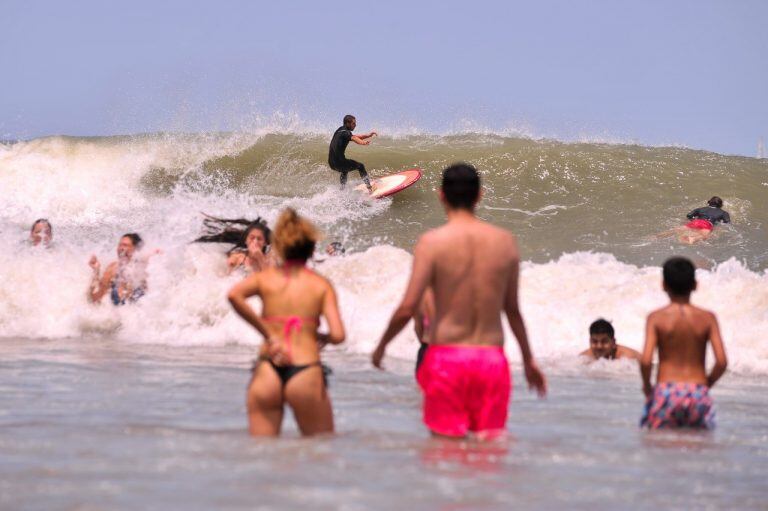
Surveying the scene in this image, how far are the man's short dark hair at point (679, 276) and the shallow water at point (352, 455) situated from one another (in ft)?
2.53

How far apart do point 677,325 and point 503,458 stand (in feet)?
4.64

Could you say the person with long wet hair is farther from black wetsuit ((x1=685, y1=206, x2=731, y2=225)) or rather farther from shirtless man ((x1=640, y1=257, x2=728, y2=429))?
black wetsuit ((x1=685, y1=206, x2=731, y2=225))

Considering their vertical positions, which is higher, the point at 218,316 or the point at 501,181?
the point at 501,181

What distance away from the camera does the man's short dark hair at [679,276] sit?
20.9 ft

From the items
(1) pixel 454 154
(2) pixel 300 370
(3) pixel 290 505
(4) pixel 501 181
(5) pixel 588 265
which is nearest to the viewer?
(3) pixel 290 505

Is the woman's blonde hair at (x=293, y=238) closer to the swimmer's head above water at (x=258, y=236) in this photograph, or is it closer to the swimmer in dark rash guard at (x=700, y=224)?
the swimmer's head above water at (x=258, y=236)

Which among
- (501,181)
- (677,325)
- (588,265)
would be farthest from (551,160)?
(677,325)

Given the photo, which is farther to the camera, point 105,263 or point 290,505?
point 105,263

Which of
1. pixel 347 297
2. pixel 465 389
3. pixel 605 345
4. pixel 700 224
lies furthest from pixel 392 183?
pixel 465 389

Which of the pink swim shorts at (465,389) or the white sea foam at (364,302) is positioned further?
the white sea foam at (364,302)

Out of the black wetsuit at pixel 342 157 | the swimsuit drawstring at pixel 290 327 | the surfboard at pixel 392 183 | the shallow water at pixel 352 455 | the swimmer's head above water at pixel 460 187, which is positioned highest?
the black wetsuit at pixel 342 157

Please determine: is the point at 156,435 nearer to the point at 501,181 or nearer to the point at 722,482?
the point at 722,482

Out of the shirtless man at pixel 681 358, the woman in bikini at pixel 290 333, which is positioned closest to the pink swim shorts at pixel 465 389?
the woman in bikini at pixel 290 333

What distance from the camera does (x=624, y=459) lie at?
19.0 ft
